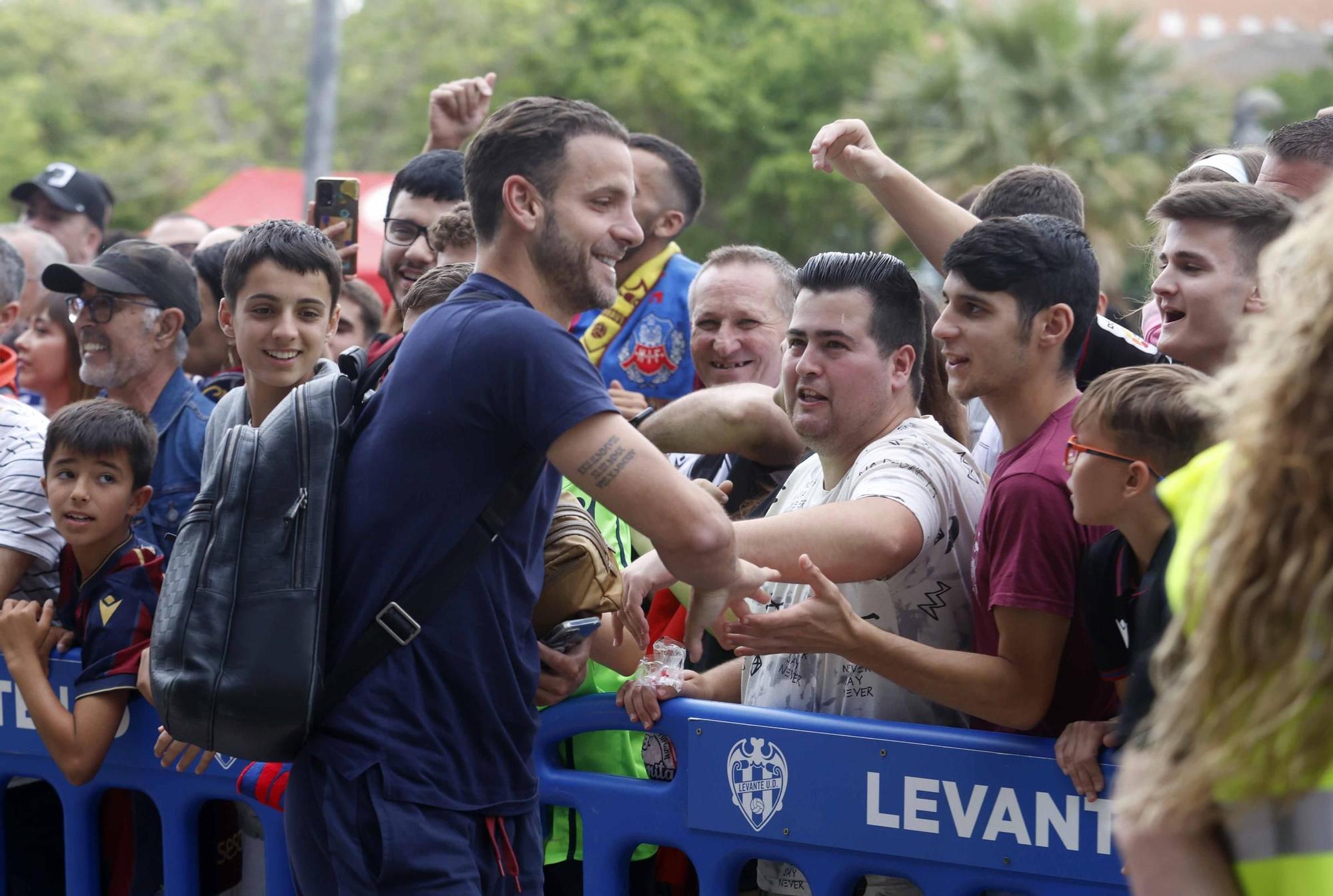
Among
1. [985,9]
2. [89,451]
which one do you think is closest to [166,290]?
[89,451]

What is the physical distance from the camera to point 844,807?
2623 millimetres

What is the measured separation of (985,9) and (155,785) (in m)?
23.7

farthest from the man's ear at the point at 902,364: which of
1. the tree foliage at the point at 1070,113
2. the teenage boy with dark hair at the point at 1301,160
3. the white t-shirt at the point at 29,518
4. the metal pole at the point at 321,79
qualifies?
the tree foliage at the point at 1070,113

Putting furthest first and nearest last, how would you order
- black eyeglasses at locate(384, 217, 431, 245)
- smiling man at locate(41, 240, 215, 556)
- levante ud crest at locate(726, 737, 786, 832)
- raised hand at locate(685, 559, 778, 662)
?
black eyeglasses at locate(384, 217, 431, 245), smiling man at locate(41, 240, 215, 556), levante ud crest at locate(726, 737, 786, 832), raised hand at locate(685, 559, 778, 662)

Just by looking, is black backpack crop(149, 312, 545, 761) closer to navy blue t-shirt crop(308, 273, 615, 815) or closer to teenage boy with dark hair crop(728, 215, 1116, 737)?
navy blue t-shirt crop(308, 273, 615, 815)

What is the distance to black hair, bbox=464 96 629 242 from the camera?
2.57 metres

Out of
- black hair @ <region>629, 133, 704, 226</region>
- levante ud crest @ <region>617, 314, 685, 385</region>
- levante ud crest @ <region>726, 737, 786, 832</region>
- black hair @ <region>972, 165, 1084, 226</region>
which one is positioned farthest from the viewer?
black hair @ <region>629, 133, 704, 226</region>

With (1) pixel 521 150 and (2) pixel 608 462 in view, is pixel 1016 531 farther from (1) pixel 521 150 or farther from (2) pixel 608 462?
(1) pixel 521 150

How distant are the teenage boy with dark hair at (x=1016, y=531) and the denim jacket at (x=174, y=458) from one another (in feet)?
6.32

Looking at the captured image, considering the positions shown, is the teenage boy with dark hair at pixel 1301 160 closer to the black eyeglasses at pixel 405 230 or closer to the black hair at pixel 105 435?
the black eyeglasses at pixel 405 230

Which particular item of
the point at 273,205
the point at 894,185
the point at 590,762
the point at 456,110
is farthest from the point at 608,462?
the point at 273,205

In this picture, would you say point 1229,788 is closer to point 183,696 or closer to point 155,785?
point 183,696

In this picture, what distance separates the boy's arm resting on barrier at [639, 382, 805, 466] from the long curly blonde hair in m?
2.13

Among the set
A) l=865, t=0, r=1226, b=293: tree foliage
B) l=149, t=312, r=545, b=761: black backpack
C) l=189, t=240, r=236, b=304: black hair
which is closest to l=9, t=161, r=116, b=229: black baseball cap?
l=189, t=240, r=236, b=304: black hair
